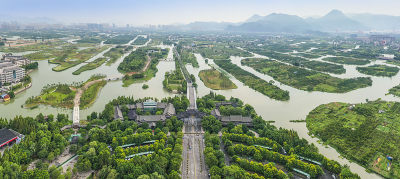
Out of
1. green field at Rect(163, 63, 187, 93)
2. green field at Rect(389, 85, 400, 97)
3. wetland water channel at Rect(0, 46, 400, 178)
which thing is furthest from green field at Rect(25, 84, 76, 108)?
green field at Rect(389, 85, 400, 97)

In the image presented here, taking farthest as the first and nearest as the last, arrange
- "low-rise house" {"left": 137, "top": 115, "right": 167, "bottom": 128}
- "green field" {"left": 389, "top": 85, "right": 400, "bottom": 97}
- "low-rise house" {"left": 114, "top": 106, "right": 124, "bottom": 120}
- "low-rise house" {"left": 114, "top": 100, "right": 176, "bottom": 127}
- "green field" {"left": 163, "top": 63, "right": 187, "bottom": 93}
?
1. "green field" {"left": 389, "top": 85, "right": 400, "bottom": 97}
2. "green field" {"left": 163, "top": 63, "right": 187, "bottom": 93}
3. "low-rise house" {"left": 114, "top": 106, "right": 124, "bottom": 120}
4. "low-rise house" {"left": 114, "top": 100, "right": 176, "bottom": 127}
5. "low-rise house" {"left": 137, "top": 115, "right": 167, "bottom": 128}

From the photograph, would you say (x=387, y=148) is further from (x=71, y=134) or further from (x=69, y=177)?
(x=71, y=134)

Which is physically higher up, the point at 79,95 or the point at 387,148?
the point at 79,95

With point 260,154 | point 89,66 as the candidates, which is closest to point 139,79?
point 89,66

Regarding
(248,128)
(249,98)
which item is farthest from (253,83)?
(248,128)

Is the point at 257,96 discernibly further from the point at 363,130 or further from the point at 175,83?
the point at 175,83

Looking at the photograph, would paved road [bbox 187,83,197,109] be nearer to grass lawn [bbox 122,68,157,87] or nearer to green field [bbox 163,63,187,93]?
green field [bbox 163,63,187,93]
